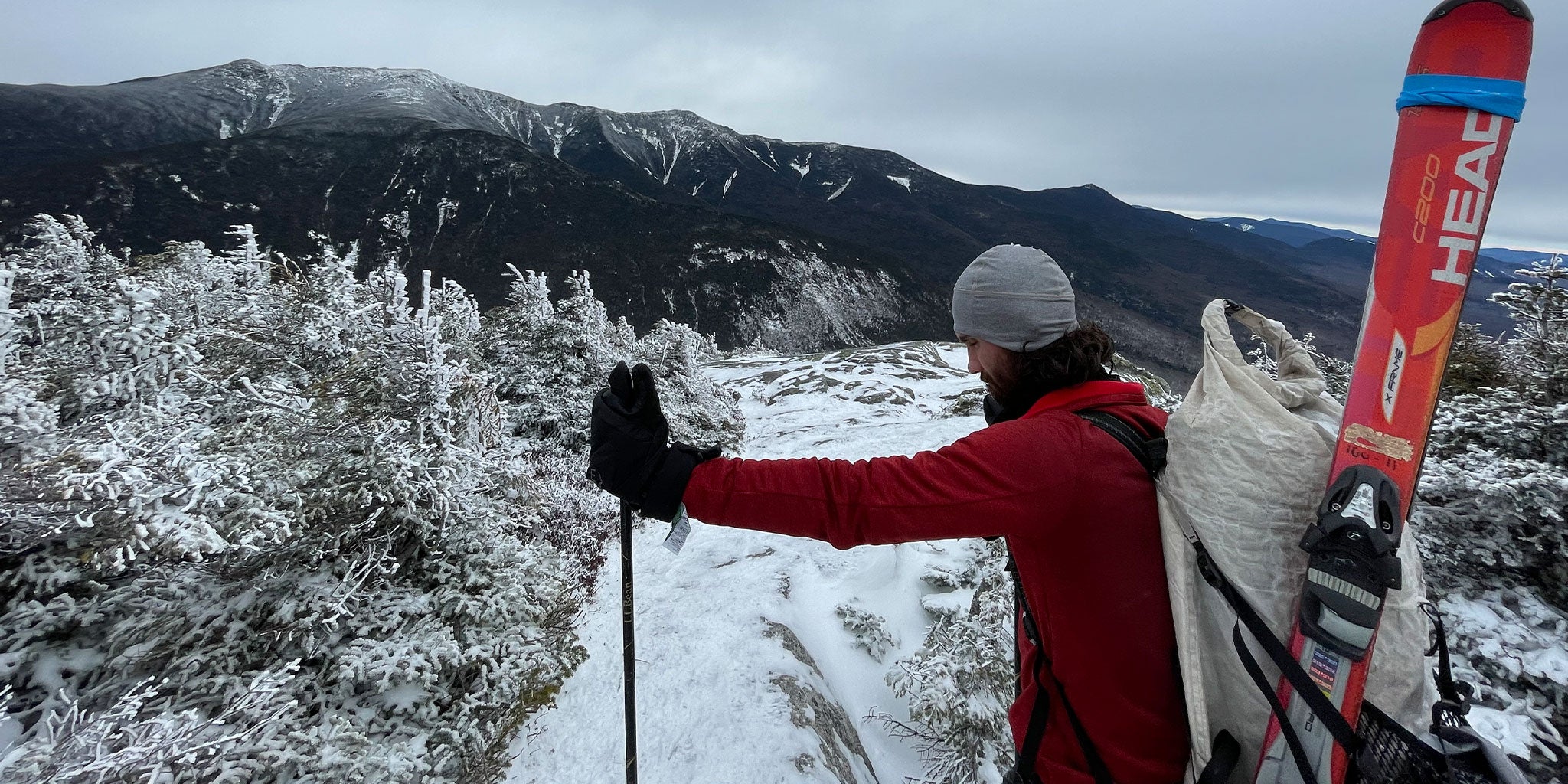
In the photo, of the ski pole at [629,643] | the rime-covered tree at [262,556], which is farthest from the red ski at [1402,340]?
the rime-covered tree at [262,556]

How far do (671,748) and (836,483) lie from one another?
4.72m

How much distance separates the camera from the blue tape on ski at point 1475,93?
1538mm

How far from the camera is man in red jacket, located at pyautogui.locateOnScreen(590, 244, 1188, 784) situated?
1.64 metres

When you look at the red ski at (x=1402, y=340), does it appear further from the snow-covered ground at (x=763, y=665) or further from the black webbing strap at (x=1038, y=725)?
the snow-covered ground at (x=763, y=665)

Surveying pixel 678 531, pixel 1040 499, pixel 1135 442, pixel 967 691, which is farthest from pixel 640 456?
pixel 967 691

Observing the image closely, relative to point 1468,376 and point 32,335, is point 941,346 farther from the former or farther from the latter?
point 32,335

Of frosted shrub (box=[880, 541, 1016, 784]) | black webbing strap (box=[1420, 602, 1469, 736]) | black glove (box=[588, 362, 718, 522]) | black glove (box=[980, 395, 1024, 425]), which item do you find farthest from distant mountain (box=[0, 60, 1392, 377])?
black webbing strap (box=[1420, 602, 1469, 736])

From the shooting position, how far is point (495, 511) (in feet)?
20.9

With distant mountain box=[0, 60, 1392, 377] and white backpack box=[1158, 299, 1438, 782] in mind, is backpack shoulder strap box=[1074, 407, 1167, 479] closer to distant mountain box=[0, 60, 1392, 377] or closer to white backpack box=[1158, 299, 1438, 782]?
white backpack box=[1158, 299, 1438, 782]

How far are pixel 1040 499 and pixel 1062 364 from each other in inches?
19.1

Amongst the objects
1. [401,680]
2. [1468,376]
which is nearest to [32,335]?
[401,680]

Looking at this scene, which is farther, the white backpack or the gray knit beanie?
the gray knit beanie

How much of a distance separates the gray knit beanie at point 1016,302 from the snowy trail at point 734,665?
4.32m

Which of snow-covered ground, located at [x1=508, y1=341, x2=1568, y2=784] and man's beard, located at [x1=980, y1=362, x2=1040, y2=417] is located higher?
man's beard, located at [x1=980, y1=362, x2=1040, y2=417]
